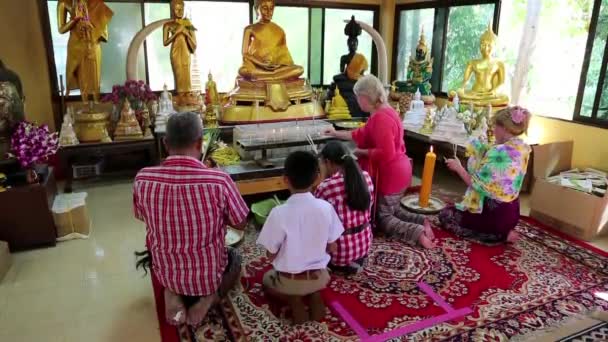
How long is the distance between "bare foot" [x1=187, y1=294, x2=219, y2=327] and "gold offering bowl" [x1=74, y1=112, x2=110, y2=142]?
92.2 inches

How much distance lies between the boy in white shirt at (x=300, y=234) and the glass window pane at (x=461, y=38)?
3.46m

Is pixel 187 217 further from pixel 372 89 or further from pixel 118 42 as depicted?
pixel 118 42

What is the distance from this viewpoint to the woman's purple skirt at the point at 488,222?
2.62m

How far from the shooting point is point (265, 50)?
418 centimetres

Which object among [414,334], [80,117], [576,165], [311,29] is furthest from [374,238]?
[311,29]

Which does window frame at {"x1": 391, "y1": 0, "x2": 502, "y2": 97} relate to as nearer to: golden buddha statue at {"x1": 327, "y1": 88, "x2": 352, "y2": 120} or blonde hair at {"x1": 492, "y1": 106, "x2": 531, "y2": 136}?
golden buddha statue at {"x1": 327, "y1": 88, "x2": 352, "y2": 120}

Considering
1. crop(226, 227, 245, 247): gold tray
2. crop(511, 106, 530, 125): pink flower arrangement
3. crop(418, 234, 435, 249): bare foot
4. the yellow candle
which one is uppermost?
crop(511, 106, 530, 125): pink flower arrangement

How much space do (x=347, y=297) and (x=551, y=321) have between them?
0.92m

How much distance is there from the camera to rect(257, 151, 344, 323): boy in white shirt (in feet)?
5.72

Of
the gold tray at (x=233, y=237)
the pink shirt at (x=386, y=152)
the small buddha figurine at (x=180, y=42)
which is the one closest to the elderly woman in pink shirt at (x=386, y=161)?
the pink shirt at (x=386, y=152)

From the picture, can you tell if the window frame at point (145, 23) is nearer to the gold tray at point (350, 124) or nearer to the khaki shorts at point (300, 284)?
the gold tray at point (350, 124)

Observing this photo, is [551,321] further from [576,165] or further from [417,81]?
[417,81]

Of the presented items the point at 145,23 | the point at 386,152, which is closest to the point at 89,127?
the point at 145,23

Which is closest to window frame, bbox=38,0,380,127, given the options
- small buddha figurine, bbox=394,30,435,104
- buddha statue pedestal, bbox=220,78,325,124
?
small buddha figurine, bbox=394,30,435,104
